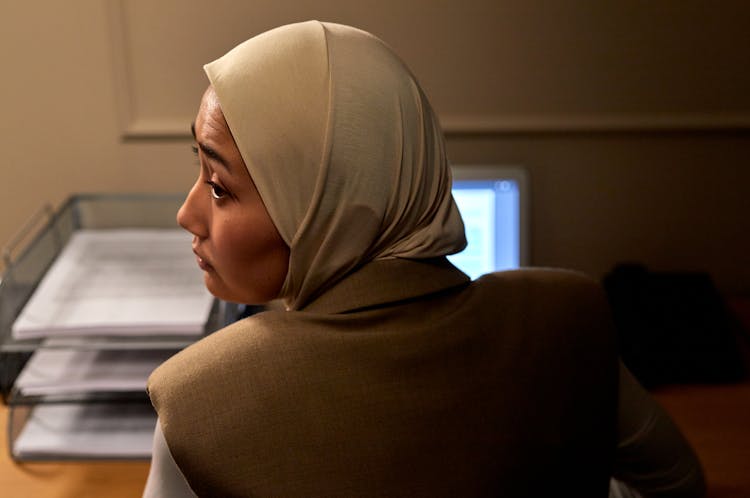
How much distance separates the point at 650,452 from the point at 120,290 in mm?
757

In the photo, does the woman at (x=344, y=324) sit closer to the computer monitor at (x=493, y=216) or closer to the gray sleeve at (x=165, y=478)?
the gray sleeve at (x=165, y=478)

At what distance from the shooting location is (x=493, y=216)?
1.45m

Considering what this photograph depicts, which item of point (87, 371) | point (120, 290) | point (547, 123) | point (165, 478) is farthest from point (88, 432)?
point (547, 123)

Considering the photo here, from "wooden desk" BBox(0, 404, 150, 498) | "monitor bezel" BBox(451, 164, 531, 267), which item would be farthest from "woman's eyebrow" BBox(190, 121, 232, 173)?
"monitor bezel" BBox(451, 164, 531, 267)

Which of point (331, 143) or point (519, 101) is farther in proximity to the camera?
point (519, 101)

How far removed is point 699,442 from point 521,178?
0.47 m

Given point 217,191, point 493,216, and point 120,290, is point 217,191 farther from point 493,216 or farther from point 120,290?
point 493,216

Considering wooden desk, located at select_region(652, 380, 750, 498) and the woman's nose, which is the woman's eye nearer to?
the woman's nose

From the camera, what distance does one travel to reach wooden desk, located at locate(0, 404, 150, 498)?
1.13 m

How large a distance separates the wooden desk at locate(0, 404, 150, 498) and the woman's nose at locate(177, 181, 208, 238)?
45cm

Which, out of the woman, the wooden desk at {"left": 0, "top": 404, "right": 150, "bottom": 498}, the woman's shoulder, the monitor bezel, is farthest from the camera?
the monitor bezel

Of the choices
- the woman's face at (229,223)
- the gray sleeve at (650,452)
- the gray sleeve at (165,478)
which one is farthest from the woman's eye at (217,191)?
the gray sleeve at (650,452)

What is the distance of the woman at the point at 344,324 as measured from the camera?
0.72m

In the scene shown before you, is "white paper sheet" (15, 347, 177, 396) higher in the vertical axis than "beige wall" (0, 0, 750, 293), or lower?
lower
